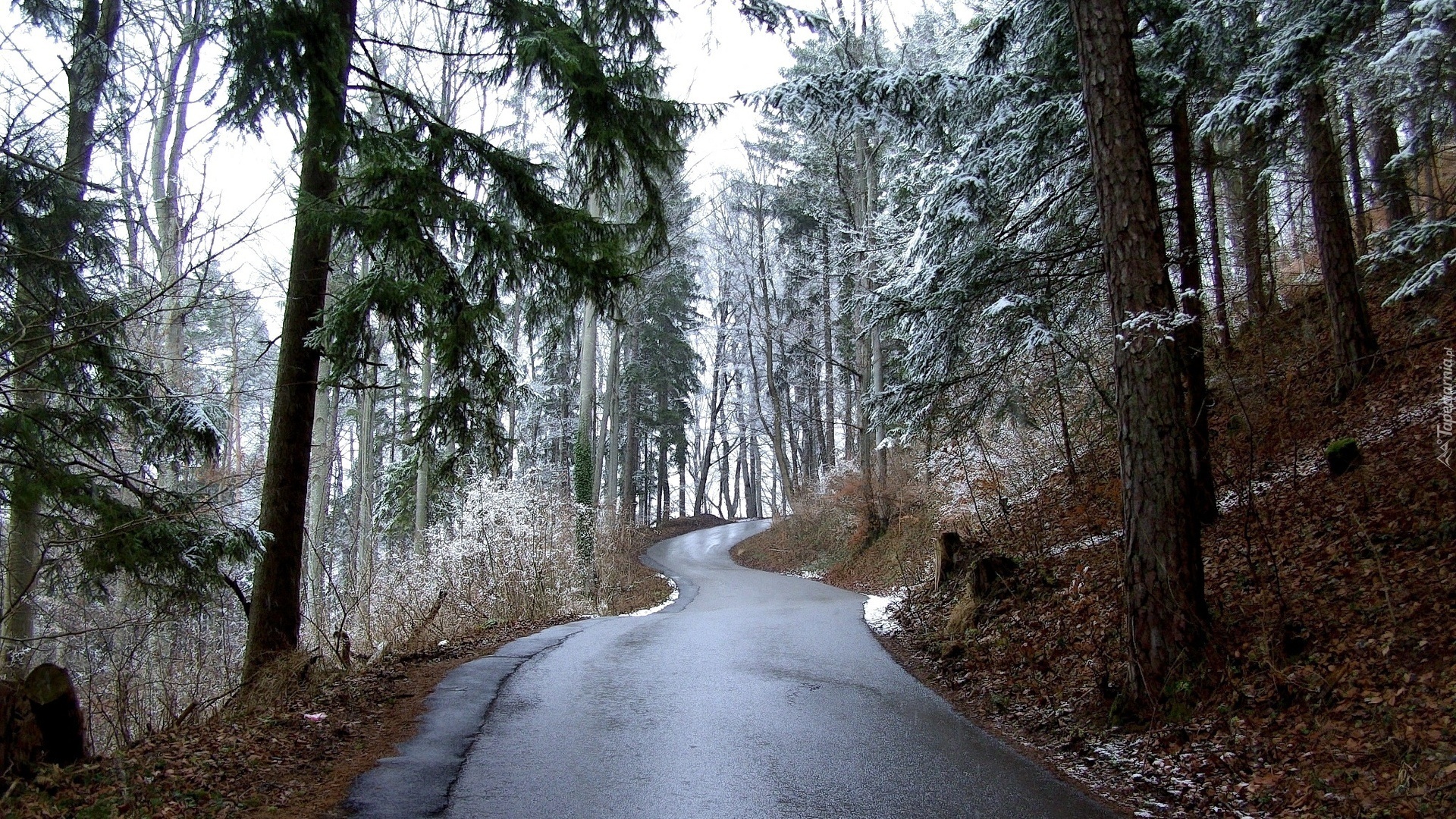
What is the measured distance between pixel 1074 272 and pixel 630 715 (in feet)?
22.9

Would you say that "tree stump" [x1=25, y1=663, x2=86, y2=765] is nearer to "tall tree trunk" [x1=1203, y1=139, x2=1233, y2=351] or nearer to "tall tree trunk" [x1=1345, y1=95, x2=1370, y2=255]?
"tall tree trunk" [x1=1345, y1=95, x2=1370, y2=255]

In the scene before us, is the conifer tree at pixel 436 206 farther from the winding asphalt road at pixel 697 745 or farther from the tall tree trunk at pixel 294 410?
the winding asphalt road at pixel 697 745

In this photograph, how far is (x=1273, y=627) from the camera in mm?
5660

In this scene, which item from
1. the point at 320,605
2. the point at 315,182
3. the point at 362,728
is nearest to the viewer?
the point at 362,728

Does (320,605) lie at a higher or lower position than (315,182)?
lower

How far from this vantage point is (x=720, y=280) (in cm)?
3378

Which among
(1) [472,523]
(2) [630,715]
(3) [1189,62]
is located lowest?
(2) [630,715]

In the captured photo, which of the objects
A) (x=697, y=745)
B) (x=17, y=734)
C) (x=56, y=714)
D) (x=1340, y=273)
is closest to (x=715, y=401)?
(x=1340, y=273)

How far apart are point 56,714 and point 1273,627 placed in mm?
7574

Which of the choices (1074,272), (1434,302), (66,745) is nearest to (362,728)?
(66,745)

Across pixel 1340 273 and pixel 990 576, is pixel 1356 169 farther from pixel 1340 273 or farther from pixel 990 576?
pixel 990 576

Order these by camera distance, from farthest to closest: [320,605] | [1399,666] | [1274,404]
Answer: [320,605] < [1274,404] < [1399,666]

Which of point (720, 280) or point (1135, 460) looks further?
point (720, 280)

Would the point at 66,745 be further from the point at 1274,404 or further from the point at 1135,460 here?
the point at 1274,404
